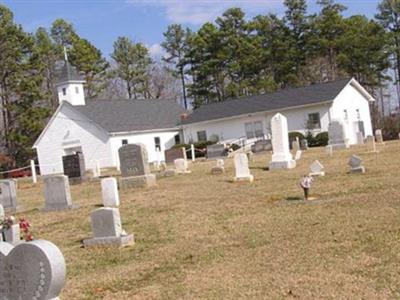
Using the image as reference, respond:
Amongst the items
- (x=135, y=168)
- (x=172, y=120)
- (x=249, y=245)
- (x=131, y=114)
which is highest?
Result: (x=131, y=114)

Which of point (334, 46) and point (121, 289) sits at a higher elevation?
point (334, 46)

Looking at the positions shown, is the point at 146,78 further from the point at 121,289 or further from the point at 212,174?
the point at 121,289

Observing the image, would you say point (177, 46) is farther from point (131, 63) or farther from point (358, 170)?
point (358, 170)

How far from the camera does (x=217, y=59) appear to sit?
6400 cm

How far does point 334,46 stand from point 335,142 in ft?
103

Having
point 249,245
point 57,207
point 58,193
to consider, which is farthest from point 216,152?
point 249,245

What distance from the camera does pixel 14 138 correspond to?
53.1 meters

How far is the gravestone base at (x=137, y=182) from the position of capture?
20.0m

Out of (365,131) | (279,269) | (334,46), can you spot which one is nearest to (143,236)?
(279,269)

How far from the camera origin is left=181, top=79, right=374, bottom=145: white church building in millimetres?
42941

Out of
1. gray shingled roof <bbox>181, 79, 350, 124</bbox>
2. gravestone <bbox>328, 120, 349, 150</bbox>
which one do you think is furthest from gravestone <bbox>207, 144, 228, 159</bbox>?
gray shingled roof <bbox>181, 79, 350, 124</bbox>

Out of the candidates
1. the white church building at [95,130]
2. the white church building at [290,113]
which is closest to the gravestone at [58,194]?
the white church building at [95,130]

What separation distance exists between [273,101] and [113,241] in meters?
36.7

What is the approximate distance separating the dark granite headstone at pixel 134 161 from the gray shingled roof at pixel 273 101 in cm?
2487
